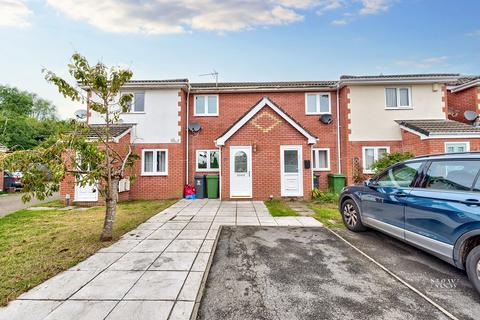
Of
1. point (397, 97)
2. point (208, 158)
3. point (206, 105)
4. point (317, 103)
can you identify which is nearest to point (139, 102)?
point (206, 105)

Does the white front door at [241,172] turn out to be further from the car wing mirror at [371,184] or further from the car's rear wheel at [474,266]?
the car's rear wheel at [474,266]

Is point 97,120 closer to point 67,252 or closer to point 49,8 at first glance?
point 49,8

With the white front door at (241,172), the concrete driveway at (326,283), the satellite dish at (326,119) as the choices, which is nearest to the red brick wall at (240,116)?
the satellite dish at (326,119)

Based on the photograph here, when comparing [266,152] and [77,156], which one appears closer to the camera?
[77,156]

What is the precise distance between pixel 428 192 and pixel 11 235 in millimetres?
9347

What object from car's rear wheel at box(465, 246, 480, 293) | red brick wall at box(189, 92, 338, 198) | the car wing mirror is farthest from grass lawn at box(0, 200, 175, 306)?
the car wing mirror

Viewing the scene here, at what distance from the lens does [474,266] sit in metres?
2.77

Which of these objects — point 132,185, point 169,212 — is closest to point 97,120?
point 132,185

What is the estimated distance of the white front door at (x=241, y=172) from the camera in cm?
1034

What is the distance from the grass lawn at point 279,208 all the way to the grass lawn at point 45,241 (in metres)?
4.56

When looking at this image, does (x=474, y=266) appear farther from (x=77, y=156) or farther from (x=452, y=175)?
(x=77, y=156)

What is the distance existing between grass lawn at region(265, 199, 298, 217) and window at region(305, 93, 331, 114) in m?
6.06

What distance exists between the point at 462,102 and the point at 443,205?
14.5 m

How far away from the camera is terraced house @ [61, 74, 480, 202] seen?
407 inches
